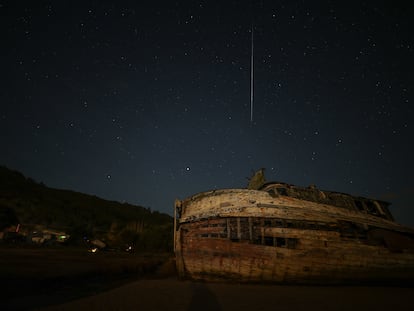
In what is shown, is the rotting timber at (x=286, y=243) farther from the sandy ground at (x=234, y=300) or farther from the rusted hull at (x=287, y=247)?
the sandy ground at (x=234, y=300)

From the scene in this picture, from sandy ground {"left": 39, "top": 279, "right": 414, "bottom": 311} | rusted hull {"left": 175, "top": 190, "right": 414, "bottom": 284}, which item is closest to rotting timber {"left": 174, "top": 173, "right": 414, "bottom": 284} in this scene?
rusted hull {"left": 175, "top": 190, "right": 414, "bottom": 284}

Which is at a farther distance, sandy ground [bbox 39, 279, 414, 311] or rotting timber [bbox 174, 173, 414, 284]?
rotting timber [bbox 174, 173, 414, 284]

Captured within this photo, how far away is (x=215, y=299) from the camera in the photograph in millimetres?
6547

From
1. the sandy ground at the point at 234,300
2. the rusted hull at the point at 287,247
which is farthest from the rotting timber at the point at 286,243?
the sandy ground at the point at 234,300

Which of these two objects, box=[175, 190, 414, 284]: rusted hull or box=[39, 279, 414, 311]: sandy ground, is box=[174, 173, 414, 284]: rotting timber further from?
box=[39, 279, 414, 311]: sandy ground

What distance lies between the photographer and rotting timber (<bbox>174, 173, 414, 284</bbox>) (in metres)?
9.25

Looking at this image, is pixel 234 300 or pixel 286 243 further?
pixel 286 243

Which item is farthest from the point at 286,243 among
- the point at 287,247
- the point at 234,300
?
the point at 234,300

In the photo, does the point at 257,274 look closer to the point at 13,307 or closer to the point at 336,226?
the point at 336,226

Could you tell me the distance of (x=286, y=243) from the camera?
31.3ft

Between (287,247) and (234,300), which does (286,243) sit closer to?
(287,247)

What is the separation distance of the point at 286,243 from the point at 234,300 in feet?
13.2

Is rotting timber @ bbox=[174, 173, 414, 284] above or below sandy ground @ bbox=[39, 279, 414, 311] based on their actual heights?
above

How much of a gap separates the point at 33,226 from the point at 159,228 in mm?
13355
